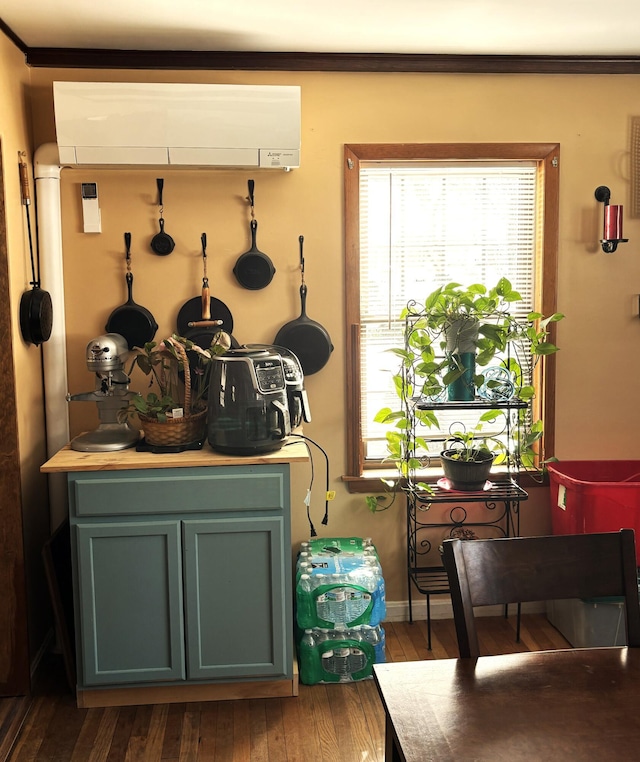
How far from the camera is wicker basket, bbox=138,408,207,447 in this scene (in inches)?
109

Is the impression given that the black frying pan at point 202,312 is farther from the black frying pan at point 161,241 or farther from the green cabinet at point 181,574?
the green cabinet at point 181,574

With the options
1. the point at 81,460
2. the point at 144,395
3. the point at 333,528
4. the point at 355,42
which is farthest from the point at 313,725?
the point at 355,42

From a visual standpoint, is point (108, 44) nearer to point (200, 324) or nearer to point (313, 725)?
A: point (200, 324)

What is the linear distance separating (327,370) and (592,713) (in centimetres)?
212

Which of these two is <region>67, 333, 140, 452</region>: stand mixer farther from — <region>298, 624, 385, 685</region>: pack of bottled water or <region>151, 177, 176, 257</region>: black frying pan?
<region>298, 624, 385, 685</region>: pack of bottled water

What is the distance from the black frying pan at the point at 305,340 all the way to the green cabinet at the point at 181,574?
2.18 ft

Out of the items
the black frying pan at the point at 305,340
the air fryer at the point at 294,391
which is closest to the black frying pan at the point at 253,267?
the black frying pan at the point at 305,340

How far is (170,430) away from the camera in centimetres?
276

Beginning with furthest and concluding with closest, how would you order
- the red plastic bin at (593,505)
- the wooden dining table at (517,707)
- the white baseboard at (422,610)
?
the white baseboard at (422,610) → the red plastic bin at (593,505) → the wooden dining table at (517,707)

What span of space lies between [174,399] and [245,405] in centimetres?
48

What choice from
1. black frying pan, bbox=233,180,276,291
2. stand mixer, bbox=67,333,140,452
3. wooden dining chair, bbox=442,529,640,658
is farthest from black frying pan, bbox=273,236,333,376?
wooden dining chair, bbox=442,529,640,658

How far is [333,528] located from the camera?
3385 mm

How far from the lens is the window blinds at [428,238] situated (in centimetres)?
328

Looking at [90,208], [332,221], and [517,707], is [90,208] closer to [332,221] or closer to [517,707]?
[332,221]
